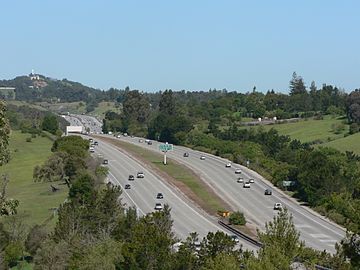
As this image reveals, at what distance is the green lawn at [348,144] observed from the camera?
146m

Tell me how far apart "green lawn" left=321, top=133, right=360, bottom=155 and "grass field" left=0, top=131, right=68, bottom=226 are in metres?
49.6

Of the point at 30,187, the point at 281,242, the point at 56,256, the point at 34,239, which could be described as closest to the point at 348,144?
the point at 30,187

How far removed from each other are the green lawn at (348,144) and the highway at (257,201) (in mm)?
23298

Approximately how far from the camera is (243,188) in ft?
347

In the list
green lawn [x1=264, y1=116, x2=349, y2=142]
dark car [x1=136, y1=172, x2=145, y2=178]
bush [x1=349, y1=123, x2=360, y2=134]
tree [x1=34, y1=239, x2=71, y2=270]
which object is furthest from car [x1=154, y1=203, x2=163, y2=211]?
bush [x1=349, y1=123, x2=360, y2=134]

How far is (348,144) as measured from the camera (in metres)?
150

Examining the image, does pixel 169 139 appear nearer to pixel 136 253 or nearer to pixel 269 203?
pixel 269 203

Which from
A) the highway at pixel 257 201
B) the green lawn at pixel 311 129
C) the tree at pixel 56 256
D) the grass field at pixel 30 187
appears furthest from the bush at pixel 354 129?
the tree at pixel 56 256

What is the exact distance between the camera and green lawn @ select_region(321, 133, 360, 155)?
145525 mm

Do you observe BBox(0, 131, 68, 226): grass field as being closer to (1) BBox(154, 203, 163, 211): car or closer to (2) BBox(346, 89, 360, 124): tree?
(1) BBox(154, 203, 163, 211): car

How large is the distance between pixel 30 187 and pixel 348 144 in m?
64.3

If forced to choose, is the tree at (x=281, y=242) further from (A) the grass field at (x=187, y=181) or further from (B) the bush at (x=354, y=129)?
(B) the bush at (x=354, y=129)

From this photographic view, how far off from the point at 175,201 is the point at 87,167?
56.7ft

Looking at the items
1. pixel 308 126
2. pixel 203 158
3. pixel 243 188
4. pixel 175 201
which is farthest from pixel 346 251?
pixel 308 126
